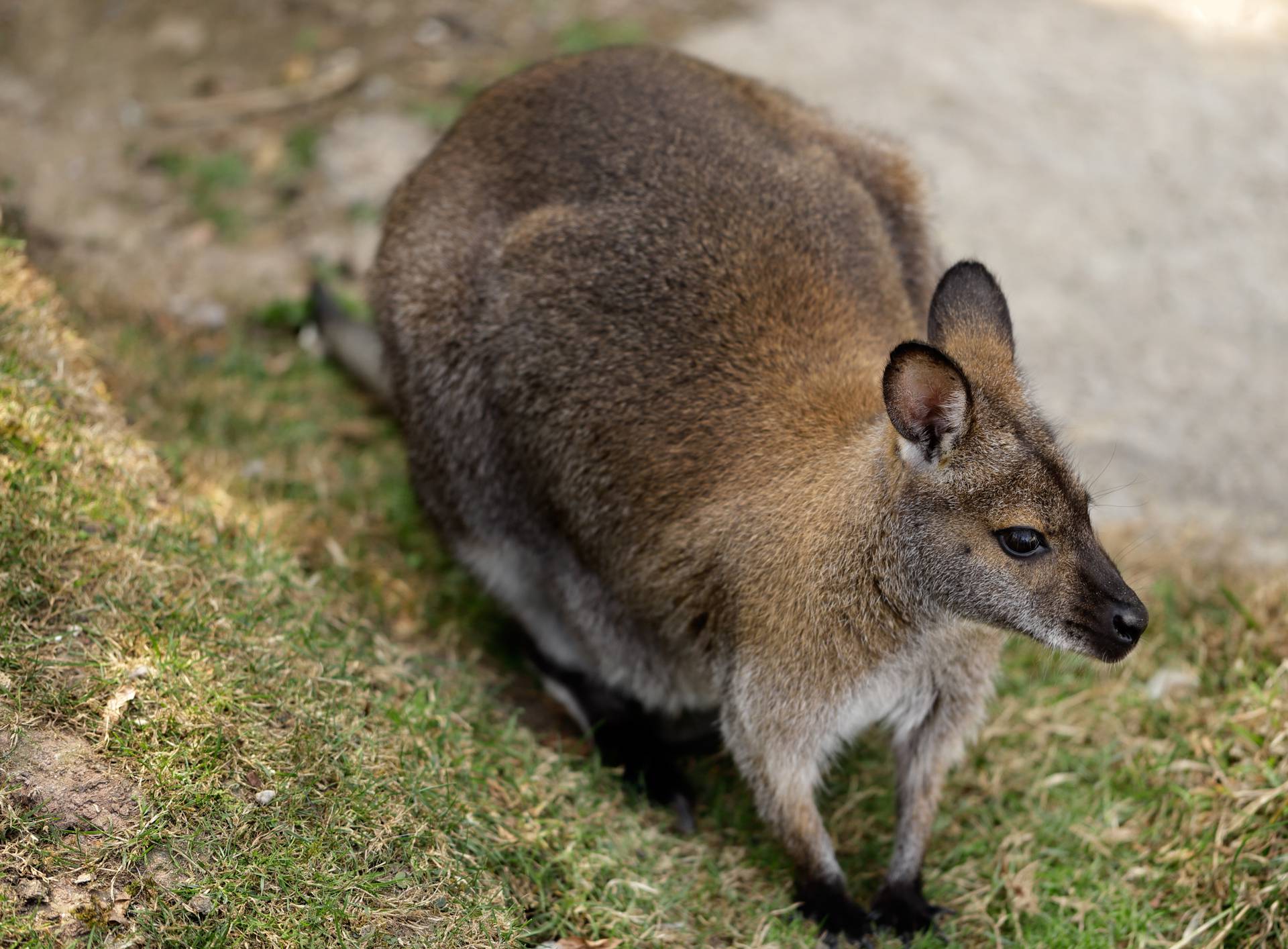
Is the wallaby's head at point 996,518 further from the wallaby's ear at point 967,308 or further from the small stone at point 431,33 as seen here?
the small stone at point 431,33

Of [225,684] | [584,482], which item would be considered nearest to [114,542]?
[225,684]

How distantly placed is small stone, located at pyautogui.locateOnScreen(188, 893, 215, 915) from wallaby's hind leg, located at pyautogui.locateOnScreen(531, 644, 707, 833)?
1550 millimetres

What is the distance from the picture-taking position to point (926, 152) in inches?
281

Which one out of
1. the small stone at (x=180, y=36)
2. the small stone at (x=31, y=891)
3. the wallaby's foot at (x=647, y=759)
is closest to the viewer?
the small stone at (x=31, y=891)

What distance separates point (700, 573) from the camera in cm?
382

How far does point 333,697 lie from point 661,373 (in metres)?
1.36

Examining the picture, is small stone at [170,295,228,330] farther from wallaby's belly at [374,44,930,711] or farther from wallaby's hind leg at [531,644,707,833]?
wallaby's hind leg at [531,644,707,833]

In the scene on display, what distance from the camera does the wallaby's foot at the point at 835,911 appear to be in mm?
3641

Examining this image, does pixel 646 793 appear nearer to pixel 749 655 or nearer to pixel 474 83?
pixel 749 655

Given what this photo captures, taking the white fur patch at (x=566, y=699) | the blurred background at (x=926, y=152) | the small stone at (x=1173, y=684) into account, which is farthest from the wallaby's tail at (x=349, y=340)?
the small stone at (x=1173, y=684)

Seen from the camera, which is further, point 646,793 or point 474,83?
point 474,83

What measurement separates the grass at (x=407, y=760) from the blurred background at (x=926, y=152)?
112 cm

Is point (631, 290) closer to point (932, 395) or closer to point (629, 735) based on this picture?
point (932, 395)

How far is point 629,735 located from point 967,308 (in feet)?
6.25
